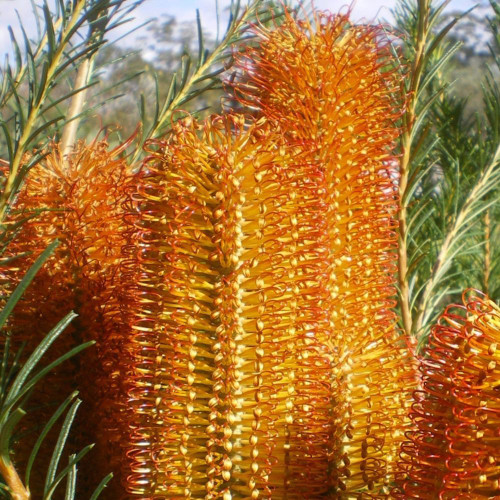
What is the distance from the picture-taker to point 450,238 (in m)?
0.69

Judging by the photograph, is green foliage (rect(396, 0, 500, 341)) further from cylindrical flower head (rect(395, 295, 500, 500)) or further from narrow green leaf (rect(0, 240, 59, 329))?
narrow green leaf (rect(0, 240, 59, 329))

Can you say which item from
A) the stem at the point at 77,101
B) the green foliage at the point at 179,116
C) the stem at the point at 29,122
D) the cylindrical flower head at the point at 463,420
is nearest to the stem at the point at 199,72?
the green foliage at the point at 179,116

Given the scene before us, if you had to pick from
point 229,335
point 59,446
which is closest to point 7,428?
point 59,446

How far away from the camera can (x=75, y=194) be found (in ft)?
1.90

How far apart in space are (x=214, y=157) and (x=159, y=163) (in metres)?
0.04

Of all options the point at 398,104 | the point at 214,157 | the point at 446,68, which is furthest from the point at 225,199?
the point at 446,68

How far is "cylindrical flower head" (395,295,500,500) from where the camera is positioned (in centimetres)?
35

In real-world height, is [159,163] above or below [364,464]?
above

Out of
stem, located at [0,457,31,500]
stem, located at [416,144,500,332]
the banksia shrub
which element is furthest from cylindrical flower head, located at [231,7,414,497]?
→ stem, located at [0,457,31,500]

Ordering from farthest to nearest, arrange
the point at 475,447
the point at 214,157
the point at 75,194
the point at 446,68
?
the point at 446,68
the point at 75,194
the point at 214,157
the point at 475,447

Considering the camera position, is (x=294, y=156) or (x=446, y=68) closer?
(x=294, y=156)

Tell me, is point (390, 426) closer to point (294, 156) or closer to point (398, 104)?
point (294, 156)

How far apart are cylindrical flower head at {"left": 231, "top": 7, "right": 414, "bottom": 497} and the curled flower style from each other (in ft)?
0.48

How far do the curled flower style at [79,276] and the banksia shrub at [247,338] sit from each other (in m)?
0.06
